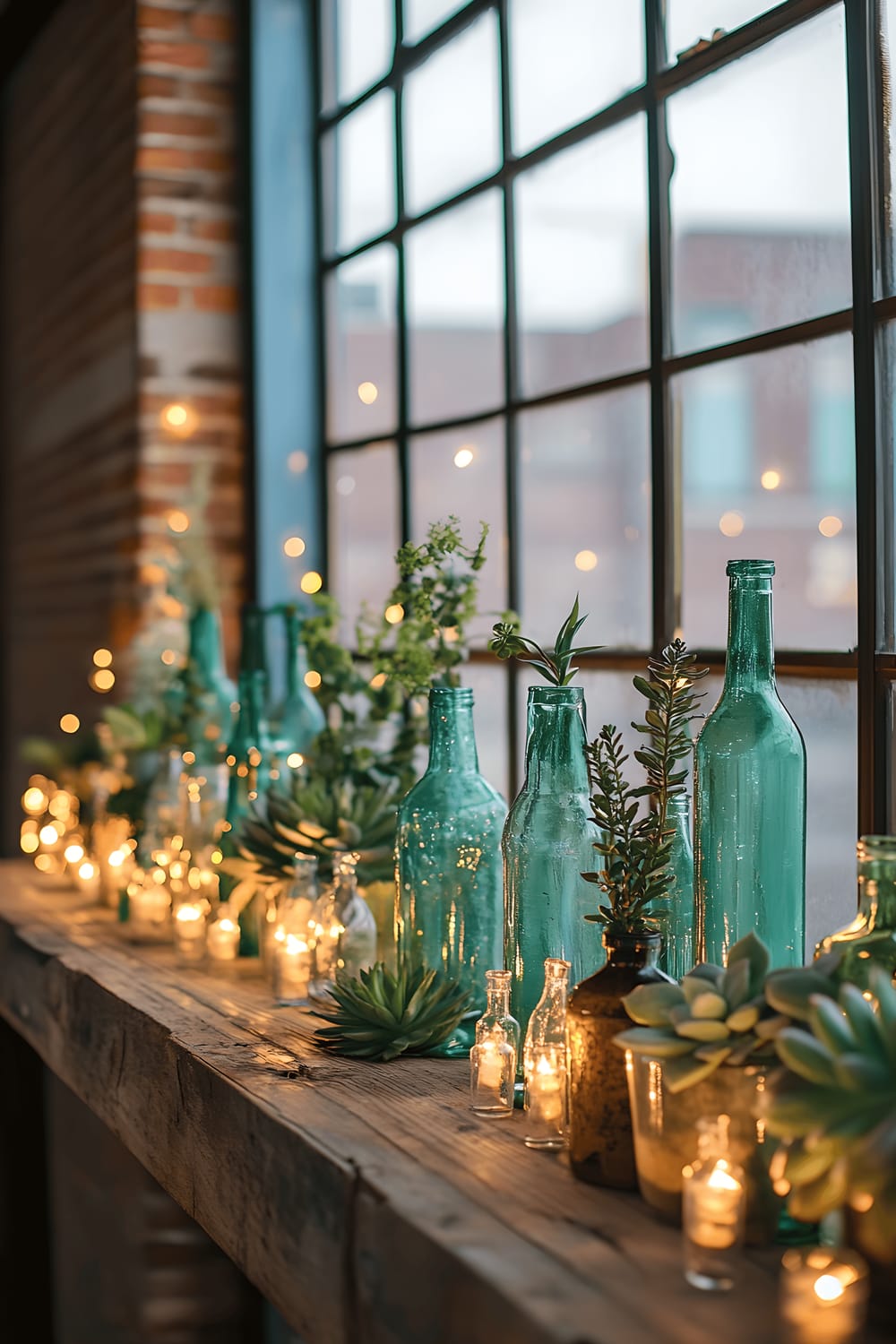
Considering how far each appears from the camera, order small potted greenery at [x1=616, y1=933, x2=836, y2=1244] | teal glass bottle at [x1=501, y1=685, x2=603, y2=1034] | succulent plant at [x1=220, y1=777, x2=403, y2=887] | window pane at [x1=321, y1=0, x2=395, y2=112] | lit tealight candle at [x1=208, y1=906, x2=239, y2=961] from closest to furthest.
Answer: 1. small potted greenery at [x1=616, y1=933, x2=836, y2=1244]
2. teal glass bottle at [x1=501, y1=685, x2=603, y2=1034]
3. succulent plant at [x1=220, y1=777, x2=403, y2=887]
4. lit tealight candle at [x1=208, y1=906, x2=239, y2=961]
5. window pane at [x1=321, y1=0, x2=395, y2=112]

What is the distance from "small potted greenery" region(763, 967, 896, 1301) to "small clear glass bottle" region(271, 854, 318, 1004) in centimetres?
70

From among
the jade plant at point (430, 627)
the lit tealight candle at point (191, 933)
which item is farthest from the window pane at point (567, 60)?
the lit tealight candle at point (191, 933)

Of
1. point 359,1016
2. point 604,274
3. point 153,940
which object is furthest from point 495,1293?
point 604,274

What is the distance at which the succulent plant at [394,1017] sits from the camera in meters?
1.17

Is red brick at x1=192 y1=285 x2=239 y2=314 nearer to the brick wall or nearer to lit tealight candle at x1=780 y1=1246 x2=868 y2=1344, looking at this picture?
the brick wall

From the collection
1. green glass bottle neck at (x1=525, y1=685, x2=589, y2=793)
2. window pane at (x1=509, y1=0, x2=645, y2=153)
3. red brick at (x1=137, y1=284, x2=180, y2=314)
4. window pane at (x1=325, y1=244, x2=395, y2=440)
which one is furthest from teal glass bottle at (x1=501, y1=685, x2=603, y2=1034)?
red brick at (x1=137, y1=284, x2=180, y2=314)

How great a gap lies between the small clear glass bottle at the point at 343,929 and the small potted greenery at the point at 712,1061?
499 mm

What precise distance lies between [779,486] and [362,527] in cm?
102

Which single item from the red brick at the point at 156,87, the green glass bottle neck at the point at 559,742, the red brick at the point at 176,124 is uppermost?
the red brick at the point at 156,87

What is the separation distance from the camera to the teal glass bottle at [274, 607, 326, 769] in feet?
5.80

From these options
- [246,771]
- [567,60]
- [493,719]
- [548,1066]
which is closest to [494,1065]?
[548,1066]

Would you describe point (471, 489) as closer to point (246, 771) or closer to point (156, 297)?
point (246, 771)

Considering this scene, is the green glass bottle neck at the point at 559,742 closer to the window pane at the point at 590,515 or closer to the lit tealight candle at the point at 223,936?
the window pane at the point at 590,515

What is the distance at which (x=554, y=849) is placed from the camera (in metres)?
1.08
